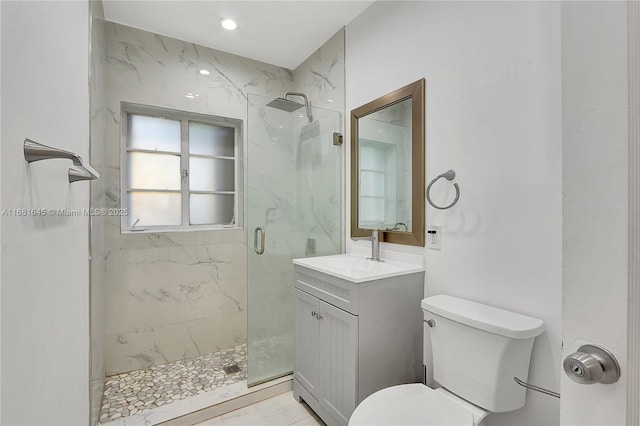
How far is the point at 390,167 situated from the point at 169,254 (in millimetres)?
1861

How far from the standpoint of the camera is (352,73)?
2.19 m

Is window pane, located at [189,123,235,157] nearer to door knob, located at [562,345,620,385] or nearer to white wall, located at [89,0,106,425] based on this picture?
white wall, located at [89,0,106,425]

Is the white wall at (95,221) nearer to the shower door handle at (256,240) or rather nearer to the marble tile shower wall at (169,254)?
the marble tile shower wall at (169,254)

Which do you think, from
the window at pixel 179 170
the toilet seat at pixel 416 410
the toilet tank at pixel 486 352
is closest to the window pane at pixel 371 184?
the toilet tank at pixel 486 352

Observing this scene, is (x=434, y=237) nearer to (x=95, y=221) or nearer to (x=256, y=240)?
(x=256, y=240)

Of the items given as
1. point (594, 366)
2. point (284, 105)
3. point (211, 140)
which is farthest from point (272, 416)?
point (211, 140)

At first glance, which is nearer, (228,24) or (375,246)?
(375,246)

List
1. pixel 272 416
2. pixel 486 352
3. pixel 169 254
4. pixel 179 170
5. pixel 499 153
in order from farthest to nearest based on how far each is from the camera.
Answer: pixel 179 170
pixel 169 254
pixel 272 416
pixel 499 153
pixel 486 352

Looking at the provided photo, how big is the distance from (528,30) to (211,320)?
278 centimetres

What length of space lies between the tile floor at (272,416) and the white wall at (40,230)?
2.97 feet

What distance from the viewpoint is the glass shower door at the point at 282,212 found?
6.81 feet

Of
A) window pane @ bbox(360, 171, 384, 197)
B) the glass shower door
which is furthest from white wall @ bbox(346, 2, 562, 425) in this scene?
the glass shower door

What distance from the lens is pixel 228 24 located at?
2.21 metres

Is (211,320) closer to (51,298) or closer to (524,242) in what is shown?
(51,298)
